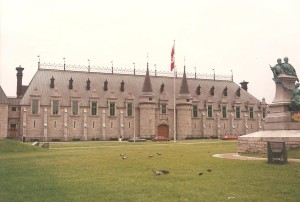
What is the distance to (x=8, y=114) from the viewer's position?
194 feet

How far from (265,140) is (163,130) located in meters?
44.9

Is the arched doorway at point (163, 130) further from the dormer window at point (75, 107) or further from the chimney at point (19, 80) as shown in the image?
the chimney at point (19, 80)

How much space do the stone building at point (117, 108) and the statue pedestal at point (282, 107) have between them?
36.3 m

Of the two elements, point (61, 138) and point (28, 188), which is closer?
point (28, 188)

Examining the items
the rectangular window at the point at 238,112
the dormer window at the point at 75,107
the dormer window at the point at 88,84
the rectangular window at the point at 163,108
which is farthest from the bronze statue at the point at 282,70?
the rectangular window at the point at 238,112

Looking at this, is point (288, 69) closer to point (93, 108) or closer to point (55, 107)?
point (93, 108)

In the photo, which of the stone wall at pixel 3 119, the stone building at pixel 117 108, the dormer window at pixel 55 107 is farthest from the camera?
the dormer window at pixel 55 107

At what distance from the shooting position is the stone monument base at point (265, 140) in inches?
794

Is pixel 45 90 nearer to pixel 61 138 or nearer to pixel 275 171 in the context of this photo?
pixel 61 138

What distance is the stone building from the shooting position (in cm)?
5791

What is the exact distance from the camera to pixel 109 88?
66.1m

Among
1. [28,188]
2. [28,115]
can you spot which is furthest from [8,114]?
[28,188]

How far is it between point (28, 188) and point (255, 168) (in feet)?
28.0

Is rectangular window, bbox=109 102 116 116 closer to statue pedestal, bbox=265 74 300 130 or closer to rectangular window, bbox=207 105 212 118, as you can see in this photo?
rectangular window, bbox=207 105 212 118
